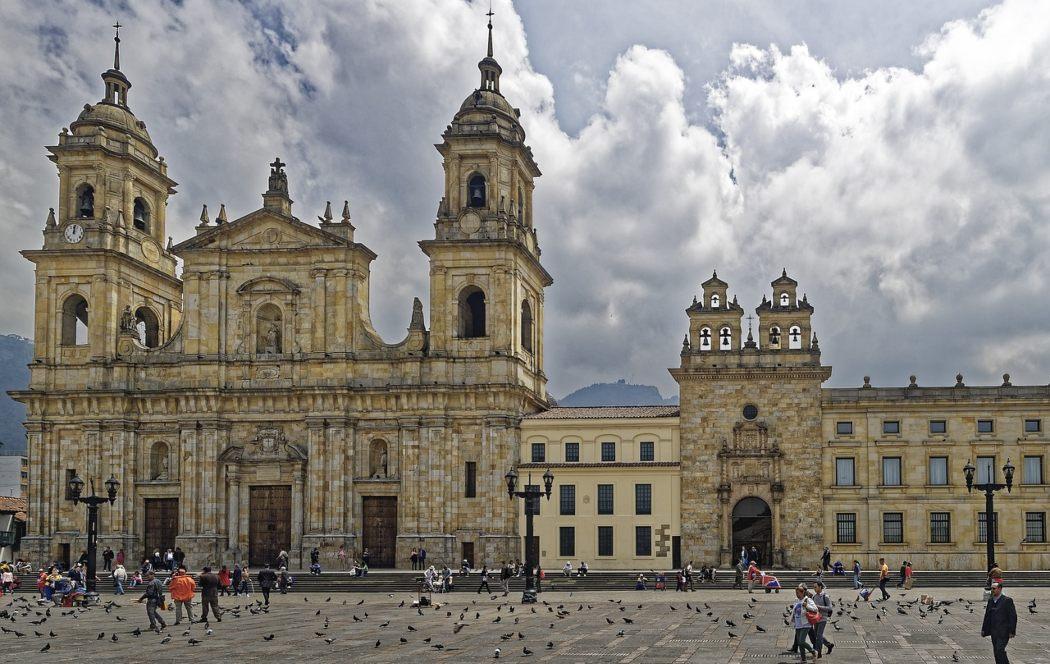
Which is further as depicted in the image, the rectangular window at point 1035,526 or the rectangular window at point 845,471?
the rectangular window at point 845,471

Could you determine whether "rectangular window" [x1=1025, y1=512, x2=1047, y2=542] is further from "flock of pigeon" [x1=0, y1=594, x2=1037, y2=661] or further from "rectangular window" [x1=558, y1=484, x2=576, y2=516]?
"rectangular window" [x1=558, y1=484, x2=576, y2=516]

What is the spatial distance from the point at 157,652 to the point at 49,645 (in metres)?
3.24

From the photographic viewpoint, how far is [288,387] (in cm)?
6912

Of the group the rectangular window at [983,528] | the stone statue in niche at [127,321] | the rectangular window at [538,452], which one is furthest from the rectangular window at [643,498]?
the stone statue in niche at [127,321]

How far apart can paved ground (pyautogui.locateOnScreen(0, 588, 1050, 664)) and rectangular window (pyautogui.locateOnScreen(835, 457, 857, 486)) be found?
15.0 meters

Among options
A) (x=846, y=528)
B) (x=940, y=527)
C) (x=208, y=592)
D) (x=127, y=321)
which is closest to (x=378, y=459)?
(x=127, y=321)

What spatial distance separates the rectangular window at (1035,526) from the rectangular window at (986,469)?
2.39 metres

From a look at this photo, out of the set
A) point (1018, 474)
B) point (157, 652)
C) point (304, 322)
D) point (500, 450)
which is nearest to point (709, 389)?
point (500, 450)

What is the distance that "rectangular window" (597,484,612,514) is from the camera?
66.1 meters

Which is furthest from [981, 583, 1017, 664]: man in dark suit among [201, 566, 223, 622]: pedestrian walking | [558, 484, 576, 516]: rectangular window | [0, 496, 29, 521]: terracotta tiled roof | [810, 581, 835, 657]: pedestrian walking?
[0, 496, 29, 521]: terracotta tiled roof

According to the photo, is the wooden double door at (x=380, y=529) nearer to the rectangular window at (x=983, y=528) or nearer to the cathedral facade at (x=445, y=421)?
the cathedral facade at (x=445, y=421)

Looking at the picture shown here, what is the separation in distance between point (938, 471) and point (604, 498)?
1602 cm

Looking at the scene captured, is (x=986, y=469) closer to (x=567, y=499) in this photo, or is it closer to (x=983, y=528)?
(x=983, y=528)

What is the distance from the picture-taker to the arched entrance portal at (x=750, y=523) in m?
65.3
